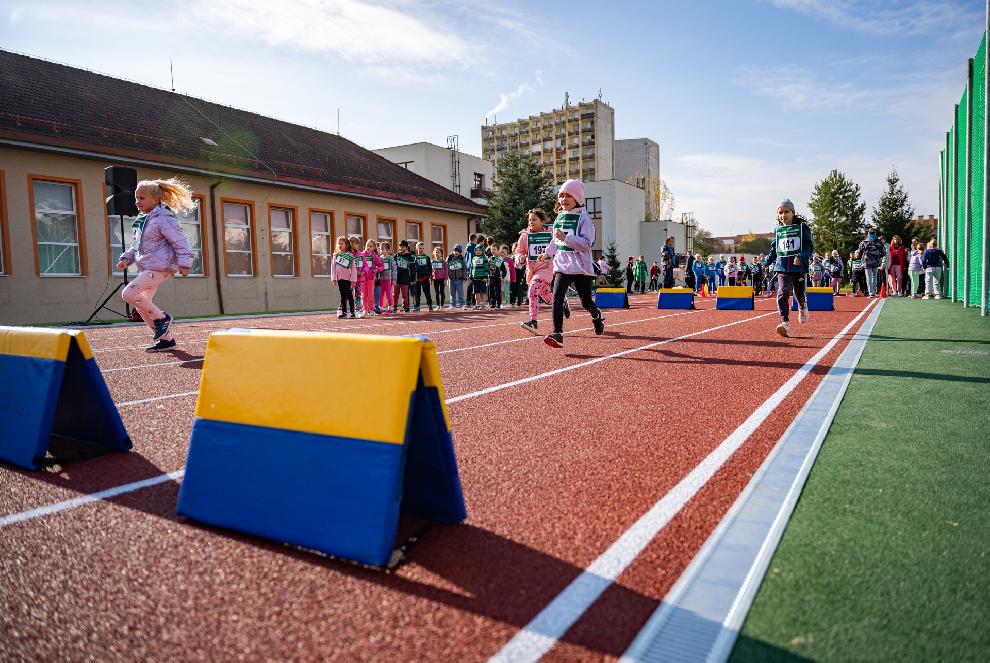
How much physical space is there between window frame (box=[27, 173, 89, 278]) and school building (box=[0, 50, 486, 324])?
0.11 ft

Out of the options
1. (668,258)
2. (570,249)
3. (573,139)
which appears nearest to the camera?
(570,249)

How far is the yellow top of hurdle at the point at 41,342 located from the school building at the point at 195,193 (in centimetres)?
1547

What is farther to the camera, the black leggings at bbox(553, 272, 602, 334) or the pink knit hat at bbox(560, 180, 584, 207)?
the pink knit hat at bbox(560, 180, 584, 207)

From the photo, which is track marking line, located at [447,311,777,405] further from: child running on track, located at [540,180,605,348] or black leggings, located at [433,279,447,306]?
black leggings, located at [433,279,447,306]

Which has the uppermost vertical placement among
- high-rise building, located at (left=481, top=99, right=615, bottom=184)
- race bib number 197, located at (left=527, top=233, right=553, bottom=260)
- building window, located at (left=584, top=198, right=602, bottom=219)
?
high-rise building, located at (left=481, top=99, right=615, bottom=184)

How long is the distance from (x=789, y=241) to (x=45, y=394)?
945cm

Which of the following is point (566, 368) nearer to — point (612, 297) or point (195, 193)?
point (612, 297)

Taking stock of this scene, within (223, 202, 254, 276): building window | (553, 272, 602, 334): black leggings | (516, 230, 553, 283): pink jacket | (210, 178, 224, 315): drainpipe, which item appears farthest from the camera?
(223, 202, 254, 276): building window

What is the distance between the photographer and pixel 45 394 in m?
3.62

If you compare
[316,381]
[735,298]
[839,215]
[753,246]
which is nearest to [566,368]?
[316,381]

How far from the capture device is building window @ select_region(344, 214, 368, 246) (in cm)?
2644

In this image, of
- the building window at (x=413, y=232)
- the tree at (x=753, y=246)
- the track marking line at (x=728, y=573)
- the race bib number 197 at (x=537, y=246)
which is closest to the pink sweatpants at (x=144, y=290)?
the race bib number 197 at (x=537, y=246)

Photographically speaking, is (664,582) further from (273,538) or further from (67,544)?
(67,544)

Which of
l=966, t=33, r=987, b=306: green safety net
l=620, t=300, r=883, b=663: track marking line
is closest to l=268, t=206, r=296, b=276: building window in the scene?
l=966, t=33, r=987, b=306: green safety net
